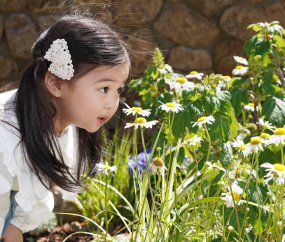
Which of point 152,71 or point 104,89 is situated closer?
point 104,89

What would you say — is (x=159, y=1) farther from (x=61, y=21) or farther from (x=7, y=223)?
(x=7, y=223)

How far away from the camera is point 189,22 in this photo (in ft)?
7.20

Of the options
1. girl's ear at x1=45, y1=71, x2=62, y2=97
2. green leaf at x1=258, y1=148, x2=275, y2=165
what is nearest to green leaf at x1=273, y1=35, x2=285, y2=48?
green leaf at x1=258, y1=148, x2=275, y2=165

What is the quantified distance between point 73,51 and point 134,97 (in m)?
1.42

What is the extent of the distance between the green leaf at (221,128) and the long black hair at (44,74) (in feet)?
1.16

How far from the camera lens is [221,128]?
3.40 feet

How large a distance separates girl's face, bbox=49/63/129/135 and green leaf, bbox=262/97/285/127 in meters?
0.53

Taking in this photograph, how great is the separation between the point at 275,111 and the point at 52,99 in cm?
77

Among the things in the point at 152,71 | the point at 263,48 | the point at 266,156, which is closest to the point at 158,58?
the point at 152,71

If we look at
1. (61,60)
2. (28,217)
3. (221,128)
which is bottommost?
(28,217)

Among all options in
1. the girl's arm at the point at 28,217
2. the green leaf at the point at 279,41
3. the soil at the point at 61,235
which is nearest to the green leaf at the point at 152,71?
the green leaf at the point at 279,41

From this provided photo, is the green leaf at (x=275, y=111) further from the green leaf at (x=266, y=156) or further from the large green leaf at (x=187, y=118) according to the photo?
the large green leaf at (x=187, y=118)

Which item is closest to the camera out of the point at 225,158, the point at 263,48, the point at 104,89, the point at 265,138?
the point at 265,138

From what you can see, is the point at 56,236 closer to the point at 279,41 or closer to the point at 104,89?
the point at 104,89
